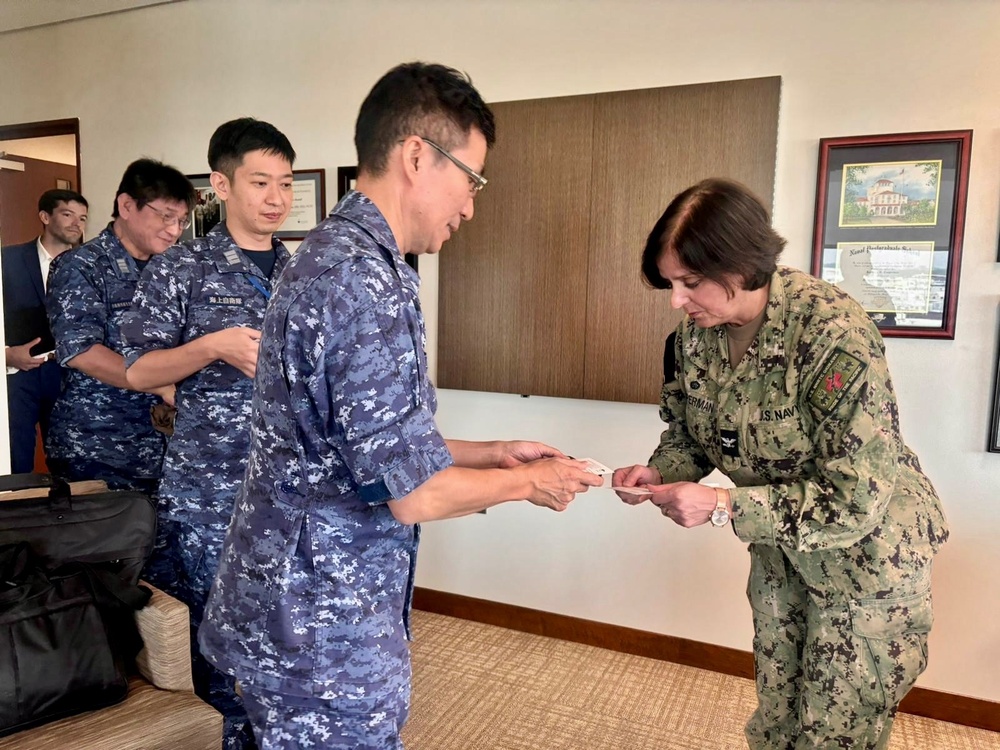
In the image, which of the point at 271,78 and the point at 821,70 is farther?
the point at 271,78

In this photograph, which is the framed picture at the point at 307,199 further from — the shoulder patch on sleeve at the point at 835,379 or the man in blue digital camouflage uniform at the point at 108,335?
the shoulder patch on sleeve at the point at 835,379

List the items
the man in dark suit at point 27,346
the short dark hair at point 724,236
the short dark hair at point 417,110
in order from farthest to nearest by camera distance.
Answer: the man in dark suit at point 27,346, the short dark hair at point 724,236, the short dark hair at point 417,110

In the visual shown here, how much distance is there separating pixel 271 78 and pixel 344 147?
532mm

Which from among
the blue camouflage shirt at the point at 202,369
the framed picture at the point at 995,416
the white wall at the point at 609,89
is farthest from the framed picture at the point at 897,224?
the blue camouflage shirt at the point at 202,369

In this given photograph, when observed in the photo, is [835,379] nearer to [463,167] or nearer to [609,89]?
[463,167]

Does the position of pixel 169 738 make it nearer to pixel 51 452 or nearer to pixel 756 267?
pixel 51 452

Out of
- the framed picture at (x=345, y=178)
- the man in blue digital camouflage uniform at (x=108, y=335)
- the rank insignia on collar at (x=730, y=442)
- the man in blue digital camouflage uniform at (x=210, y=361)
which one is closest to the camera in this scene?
the rank insignia on collar at (x=730, y=442)

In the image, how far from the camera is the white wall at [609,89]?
7.49 ft

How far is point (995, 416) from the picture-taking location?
227cm

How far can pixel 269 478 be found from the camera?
1057 millimetres

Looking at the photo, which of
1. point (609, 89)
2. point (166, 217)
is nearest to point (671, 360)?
point (609, 89)

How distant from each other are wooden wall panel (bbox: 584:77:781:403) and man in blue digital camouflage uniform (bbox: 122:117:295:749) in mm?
1287

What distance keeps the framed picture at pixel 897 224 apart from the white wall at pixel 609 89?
0.05 meters

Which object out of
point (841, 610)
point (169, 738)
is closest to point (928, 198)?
point (841, 610)
